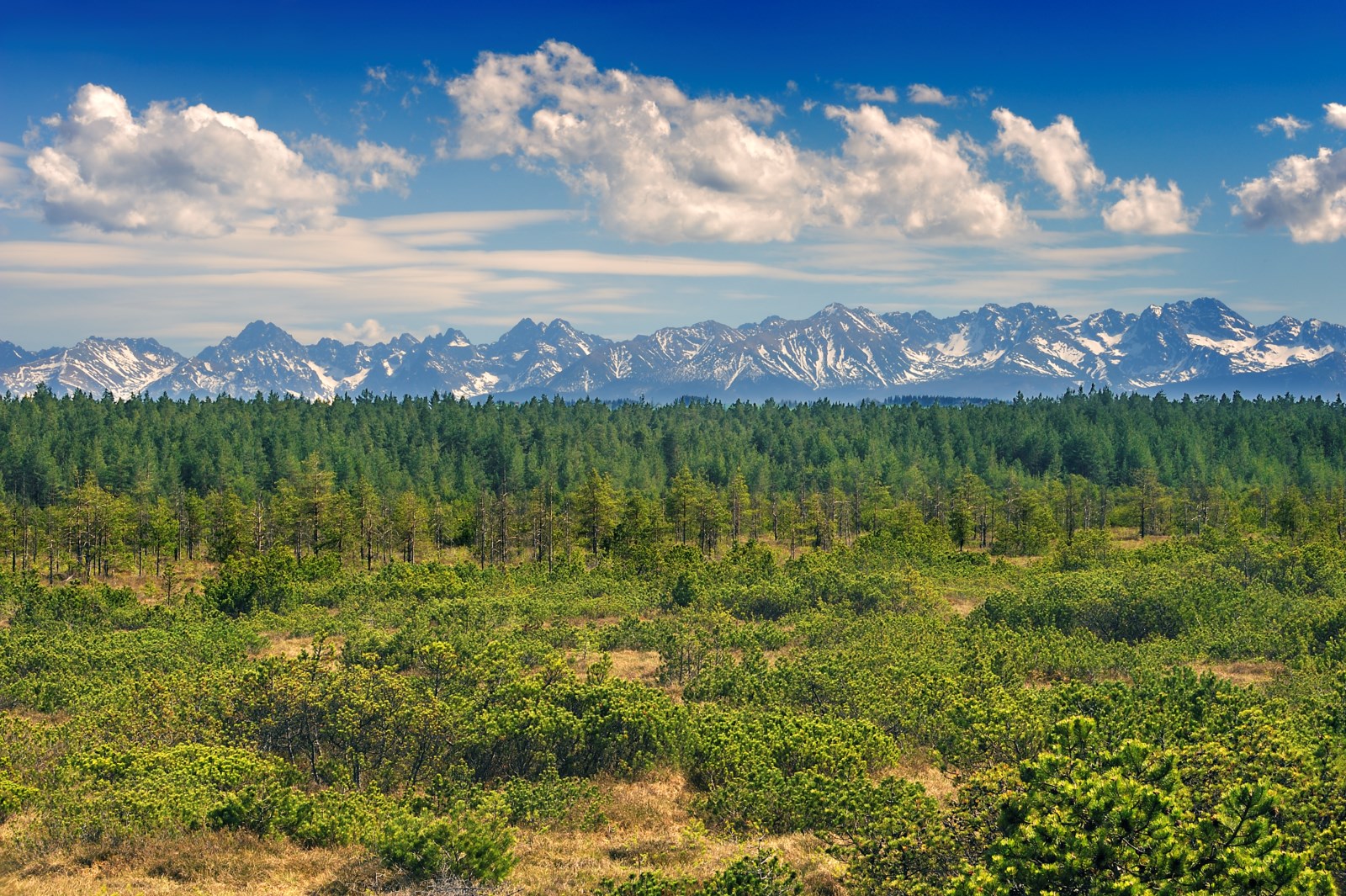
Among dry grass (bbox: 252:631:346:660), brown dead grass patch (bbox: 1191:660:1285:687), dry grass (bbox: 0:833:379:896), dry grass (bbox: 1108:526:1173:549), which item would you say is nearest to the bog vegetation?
dry grass (bbox: 0:833:379:896)

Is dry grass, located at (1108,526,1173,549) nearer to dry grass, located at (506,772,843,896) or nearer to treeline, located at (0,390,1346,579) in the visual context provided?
treeline, located at (0,390,1346,579)

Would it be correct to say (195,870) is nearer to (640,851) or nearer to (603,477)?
(640,851)

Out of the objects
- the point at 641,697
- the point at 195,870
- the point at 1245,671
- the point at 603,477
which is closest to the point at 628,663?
the point at 641,697

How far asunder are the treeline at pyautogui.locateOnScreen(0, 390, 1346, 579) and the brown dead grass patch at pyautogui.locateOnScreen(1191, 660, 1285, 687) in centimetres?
4559

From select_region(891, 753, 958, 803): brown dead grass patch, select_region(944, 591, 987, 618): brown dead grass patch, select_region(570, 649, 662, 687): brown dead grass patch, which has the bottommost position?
select_region(944, 591, 987, 618): brown dead grass patch

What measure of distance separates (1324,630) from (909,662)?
21157 mm

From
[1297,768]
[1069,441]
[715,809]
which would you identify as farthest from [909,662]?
[1069,441]

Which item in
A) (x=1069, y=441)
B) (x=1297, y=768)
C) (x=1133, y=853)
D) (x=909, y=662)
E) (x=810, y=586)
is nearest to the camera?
(x=1133, y=853)

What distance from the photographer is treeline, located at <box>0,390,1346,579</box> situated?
87.8m

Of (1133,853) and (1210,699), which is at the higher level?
(1133,853)

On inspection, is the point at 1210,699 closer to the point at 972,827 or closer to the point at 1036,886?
the point at 972,827

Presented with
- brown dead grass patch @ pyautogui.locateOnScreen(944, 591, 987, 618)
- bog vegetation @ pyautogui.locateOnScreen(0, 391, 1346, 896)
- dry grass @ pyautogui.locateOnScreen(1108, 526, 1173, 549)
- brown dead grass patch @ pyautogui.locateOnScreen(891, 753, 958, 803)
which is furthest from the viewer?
dry grass @ pyautogui.locateOnScreen(1108, 526, 1173, 549)

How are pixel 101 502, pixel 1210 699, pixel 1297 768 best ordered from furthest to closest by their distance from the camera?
pixel 101 502 < pixel 1210 699 < pixel 1297 768

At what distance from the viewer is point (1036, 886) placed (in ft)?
43.7
